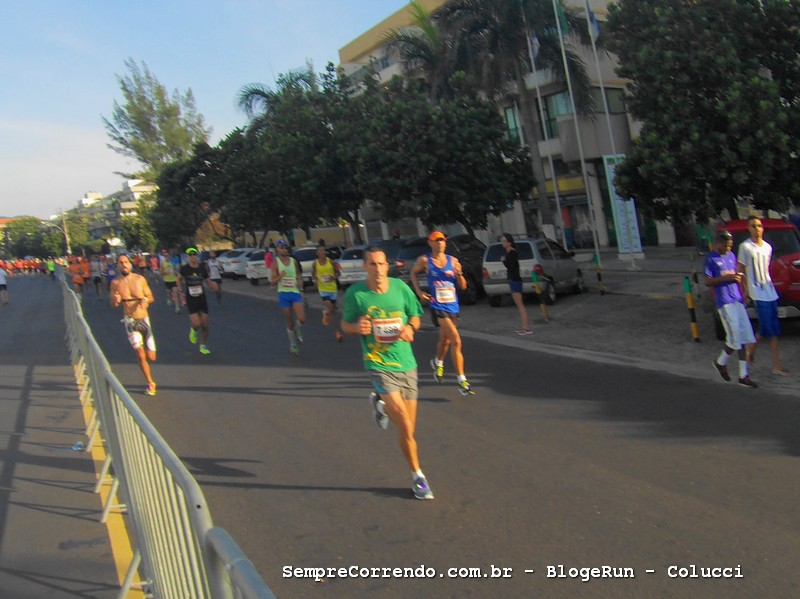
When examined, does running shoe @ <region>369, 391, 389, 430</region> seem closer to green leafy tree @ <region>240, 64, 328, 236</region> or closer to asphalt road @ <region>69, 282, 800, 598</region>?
asphalt road @ <region>69, 282, 800, 598</region>

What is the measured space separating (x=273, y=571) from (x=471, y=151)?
18.6 m

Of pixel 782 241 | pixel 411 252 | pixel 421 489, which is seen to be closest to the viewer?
pixel 421 489

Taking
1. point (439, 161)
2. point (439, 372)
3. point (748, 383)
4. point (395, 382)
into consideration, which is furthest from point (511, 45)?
point (395, 382)

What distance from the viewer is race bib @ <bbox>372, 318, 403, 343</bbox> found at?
5.82 meters

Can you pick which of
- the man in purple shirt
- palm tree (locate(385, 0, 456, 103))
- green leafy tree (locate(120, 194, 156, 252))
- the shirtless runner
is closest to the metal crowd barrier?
the shirtless runner

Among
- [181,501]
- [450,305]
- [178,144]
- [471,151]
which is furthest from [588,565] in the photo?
[178,144]

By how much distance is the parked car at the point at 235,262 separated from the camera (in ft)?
133

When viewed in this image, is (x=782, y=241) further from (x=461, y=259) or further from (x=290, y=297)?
(x=461, y=259)

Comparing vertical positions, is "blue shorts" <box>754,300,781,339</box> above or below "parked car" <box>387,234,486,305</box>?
below

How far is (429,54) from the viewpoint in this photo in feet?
86.6

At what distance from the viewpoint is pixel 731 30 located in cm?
1438

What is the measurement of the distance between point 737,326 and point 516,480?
3.94m

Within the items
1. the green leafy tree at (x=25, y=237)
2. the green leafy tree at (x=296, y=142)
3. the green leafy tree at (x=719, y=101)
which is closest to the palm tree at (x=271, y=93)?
the green leafy tree at (x=296, y=142)

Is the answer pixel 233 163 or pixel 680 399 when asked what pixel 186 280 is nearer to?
pixel 680 399
